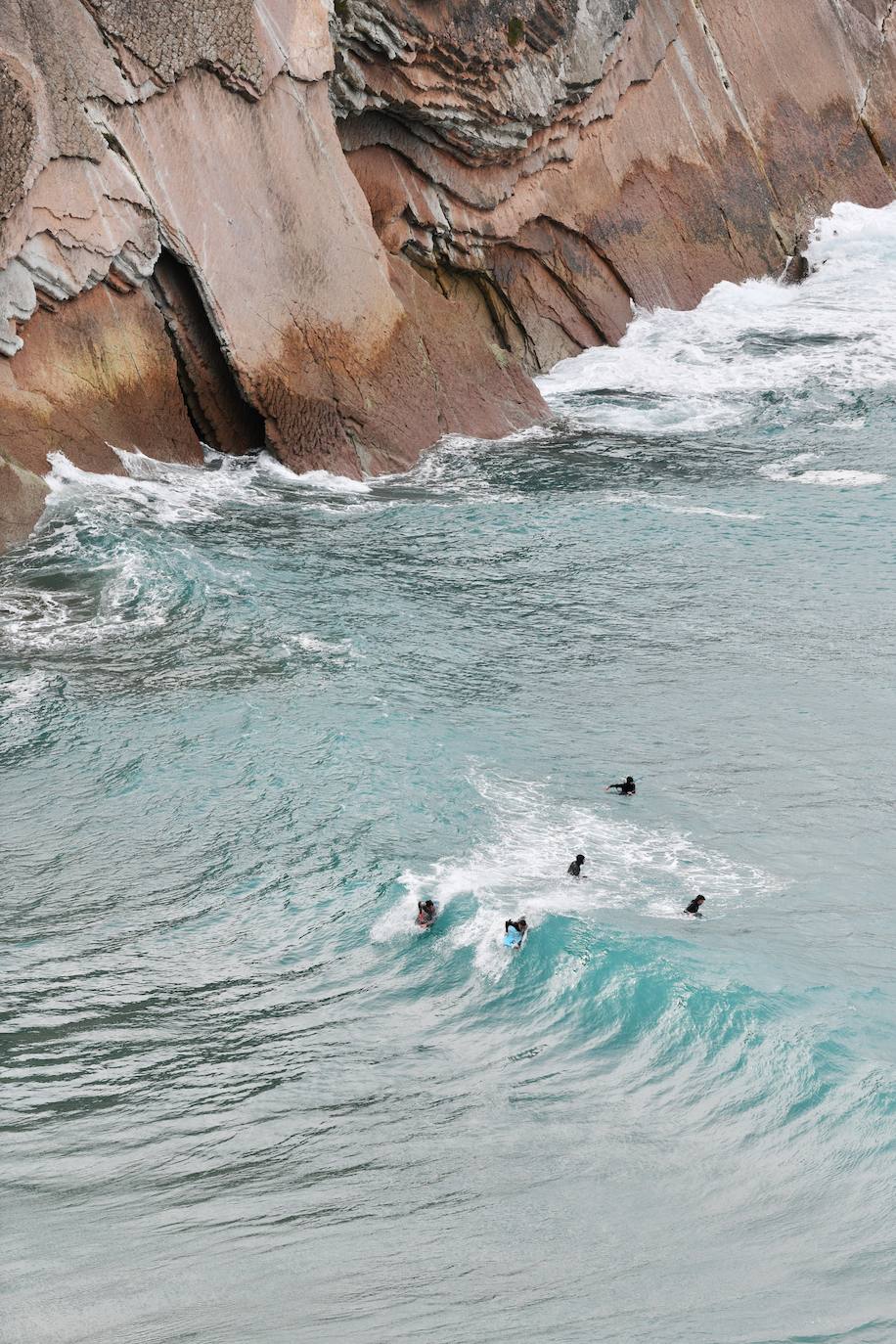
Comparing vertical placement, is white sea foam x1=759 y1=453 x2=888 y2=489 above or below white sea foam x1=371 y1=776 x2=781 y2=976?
above

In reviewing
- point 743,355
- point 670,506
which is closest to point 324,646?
point 670,506

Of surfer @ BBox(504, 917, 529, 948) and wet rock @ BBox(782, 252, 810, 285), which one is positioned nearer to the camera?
surfer @ BBox(504, 917, 529, 948)

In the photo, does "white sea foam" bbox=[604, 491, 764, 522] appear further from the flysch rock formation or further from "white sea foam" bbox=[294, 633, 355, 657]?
"white sea foam" bbox=[294, 633, 355, 657]

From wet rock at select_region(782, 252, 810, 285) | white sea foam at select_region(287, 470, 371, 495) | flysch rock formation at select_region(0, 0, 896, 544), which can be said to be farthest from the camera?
wet rock at select_region(782, 252, 810, 285)

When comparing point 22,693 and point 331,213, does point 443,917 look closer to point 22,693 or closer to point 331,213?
point 22,693

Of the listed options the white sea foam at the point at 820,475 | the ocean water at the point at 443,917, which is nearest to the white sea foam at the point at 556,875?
the ocean water at the point at 443,917

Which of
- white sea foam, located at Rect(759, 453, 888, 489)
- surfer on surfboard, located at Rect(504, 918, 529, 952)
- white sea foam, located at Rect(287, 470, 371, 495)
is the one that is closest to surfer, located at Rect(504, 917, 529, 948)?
surfer on surfboard, located at Rect(504, 918, 529, 952)

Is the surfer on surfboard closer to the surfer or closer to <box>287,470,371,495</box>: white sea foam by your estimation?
the surfer

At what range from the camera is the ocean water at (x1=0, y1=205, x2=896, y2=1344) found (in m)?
8.90

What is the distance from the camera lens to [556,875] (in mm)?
12719

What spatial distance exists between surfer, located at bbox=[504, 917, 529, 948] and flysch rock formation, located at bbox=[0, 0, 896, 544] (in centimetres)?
959

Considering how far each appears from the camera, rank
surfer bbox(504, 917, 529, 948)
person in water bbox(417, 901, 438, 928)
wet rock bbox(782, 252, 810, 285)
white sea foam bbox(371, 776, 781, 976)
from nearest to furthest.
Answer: surfer bbox(504, 917, 529, 948) → person in water bbox(417, 901, 438, 928) → white sea foam bbox(371, 776, 781, 976) → wet rock bbox(782, 252, 810, 285)

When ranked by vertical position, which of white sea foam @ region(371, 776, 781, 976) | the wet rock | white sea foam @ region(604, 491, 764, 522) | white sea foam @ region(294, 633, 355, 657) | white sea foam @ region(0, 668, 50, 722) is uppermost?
the wet rock

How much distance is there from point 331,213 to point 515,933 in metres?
14.9
